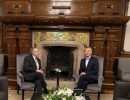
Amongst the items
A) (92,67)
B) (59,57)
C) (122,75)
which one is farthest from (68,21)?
(122,75)

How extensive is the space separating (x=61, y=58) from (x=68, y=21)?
3.35 feet

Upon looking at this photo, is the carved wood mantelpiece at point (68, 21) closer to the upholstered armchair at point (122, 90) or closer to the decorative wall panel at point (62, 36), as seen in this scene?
the decorative wall panel at point (62, 36)

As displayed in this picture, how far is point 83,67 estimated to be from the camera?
13.1ft

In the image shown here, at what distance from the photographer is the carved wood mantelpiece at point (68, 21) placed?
164 inches

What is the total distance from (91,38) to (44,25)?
1.13 metres

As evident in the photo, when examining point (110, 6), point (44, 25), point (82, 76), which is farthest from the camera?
point (44, 25)

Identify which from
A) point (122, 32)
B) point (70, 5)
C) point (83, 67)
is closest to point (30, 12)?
point (70, 5)

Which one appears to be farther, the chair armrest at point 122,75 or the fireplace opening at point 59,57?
the fireplace opening at point 59,57

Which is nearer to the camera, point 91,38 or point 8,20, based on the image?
point 8,20

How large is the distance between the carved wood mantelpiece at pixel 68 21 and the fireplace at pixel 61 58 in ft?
1.39

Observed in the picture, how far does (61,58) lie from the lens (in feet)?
15.9

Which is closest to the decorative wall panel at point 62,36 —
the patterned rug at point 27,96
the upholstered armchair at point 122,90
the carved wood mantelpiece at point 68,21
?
the carved wood mantelpiece at point 68,21

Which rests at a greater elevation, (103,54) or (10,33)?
(10,33)

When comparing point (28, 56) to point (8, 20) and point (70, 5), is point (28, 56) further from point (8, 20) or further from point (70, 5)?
point (70, 5)
